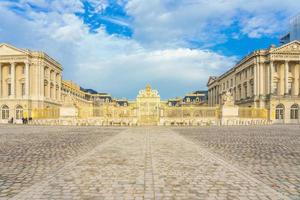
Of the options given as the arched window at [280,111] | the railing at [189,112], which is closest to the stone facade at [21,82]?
the railing at [189,112]

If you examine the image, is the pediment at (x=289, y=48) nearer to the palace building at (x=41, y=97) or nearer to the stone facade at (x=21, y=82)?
the palace building at (x=41, y=97)

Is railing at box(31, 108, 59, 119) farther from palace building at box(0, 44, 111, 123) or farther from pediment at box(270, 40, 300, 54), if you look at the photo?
pediment at box(270, 40, 300, 54)

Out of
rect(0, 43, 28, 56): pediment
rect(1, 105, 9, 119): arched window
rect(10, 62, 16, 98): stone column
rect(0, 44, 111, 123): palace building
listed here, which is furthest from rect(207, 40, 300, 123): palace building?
rect(1, 105, 9, 119): arched window

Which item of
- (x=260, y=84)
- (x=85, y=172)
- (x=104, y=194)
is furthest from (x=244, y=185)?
(x=260, y=84)

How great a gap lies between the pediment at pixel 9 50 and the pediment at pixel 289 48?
4978 cm

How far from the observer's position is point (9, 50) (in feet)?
185

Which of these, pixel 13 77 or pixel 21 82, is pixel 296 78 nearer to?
pixel 21 82

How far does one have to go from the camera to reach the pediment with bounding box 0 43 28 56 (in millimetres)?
55844

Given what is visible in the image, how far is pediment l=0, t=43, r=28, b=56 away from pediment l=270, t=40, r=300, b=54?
49.8 metres

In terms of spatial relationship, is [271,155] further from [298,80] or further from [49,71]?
[49,71]

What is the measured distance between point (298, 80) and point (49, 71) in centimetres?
5293

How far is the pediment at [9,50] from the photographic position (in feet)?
183

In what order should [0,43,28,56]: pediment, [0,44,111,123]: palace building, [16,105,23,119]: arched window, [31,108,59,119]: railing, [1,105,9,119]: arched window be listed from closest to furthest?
[31,108,59,119]: railing
[16,105,23,119]: arched window
[0,44,111,123]: palace building
[1,105,9,119]: arched window
[0,43,28,56]: pediment

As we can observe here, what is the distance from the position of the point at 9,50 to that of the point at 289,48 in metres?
55.7
